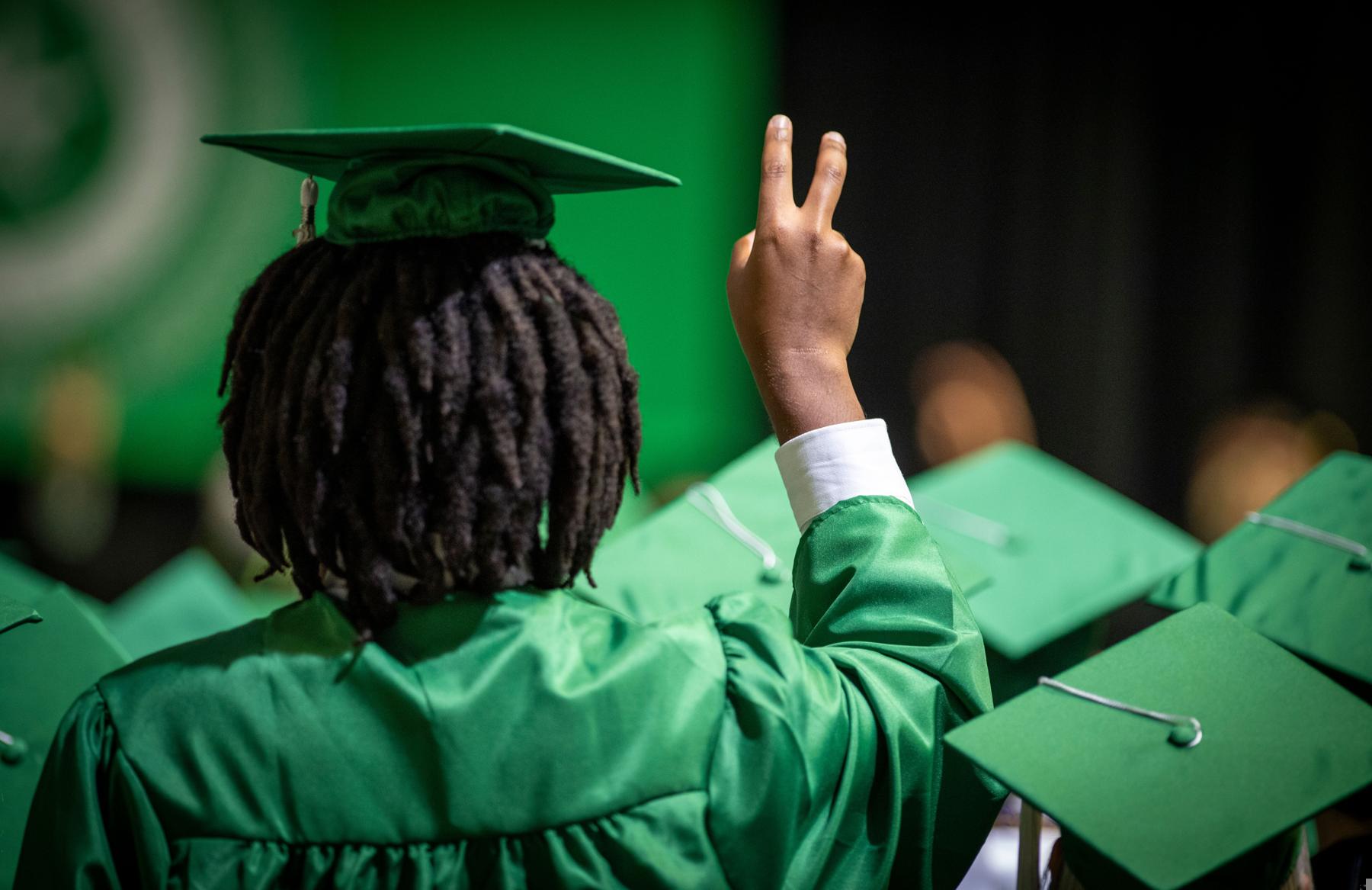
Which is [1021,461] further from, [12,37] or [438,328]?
[12,37]

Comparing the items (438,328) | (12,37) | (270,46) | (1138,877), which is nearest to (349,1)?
(270,46)

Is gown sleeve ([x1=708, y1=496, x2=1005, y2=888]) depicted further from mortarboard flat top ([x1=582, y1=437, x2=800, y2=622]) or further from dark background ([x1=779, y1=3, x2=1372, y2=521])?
dark background ([x1=779, y1=3, x2=1372, y2=521])

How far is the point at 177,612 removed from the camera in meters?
1.55

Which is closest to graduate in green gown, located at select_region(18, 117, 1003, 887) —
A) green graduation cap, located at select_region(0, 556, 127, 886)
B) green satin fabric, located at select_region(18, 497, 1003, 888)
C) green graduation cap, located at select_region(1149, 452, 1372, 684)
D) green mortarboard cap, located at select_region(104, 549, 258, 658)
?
green satin fabric, located at select_region(18, 497, 1003, 888)

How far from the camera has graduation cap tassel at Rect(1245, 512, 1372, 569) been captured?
1.20 m

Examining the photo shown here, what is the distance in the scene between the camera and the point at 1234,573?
1.26 metres

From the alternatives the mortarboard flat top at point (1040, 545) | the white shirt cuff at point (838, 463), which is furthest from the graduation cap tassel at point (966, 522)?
the white shirt cuff at point (838, 463)

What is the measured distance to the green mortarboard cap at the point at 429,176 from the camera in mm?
773

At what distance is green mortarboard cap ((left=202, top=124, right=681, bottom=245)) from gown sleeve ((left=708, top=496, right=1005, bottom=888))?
0.35 meters

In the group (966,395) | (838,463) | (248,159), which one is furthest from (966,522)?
(248,159)

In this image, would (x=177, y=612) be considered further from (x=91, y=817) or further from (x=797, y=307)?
(x=797, y=307)

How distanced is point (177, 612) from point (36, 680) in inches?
16.2

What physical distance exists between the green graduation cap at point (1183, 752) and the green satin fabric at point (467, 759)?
0.12m

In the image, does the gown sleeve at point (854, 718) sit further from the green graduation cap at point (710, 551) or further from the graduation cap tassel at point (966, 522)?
the graduation cap tassel at point (966, 522)
